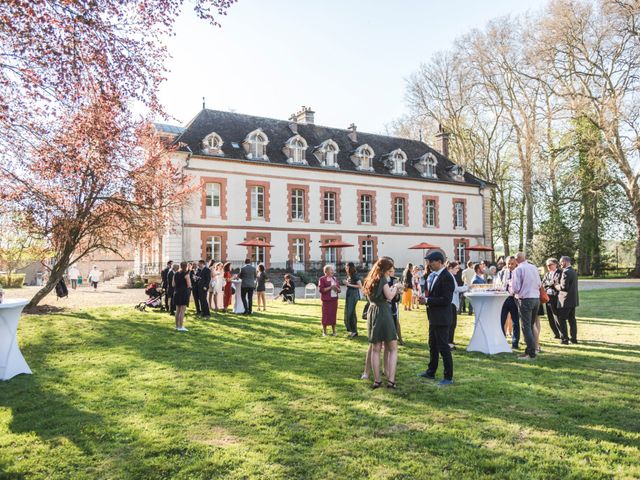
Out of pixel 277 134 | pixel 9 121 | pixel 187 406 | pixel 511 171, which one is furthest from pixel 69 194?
pixel 511 171

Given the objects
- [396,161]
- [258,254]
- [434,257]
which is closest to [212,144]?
[258,254]

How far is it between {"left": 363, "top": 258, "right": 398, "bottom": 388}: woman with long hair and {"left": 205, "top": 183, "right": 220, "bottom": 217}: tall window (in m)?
24.5

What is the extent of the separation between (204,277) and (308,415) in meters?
9.08

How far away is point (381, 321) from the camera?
645cm

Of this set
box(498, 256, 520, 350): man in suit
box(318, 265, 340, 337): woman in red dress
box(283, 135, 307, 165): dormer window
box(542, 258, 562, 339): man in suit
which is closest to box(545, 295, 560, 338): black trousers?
box(542, 258, 562, 339): man in suit

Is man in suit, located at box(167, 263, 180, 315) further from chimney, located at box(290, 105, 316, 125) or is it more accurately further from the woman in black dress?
chimney, located at box(290, 105, 316, 125)

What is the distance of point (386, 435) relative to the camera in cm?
487

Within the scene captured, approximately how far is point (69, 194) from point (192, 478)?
13.2m

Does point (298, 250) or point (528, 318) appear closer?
point (528, 318)

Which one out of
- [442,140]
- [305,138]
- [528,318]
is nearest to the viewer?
[528,318]

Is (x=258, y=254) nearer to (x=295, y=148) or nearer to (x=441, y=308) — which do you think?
(x=295, y=148)

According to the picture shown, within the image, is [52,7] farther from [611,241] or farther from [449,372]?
[611,241]

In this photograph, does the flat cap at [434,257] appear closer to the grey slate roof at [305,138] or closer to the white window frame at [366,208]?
the grey slate roof at [305,138]

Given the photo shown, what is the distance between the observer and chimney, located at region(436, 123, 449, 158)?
4159cm
